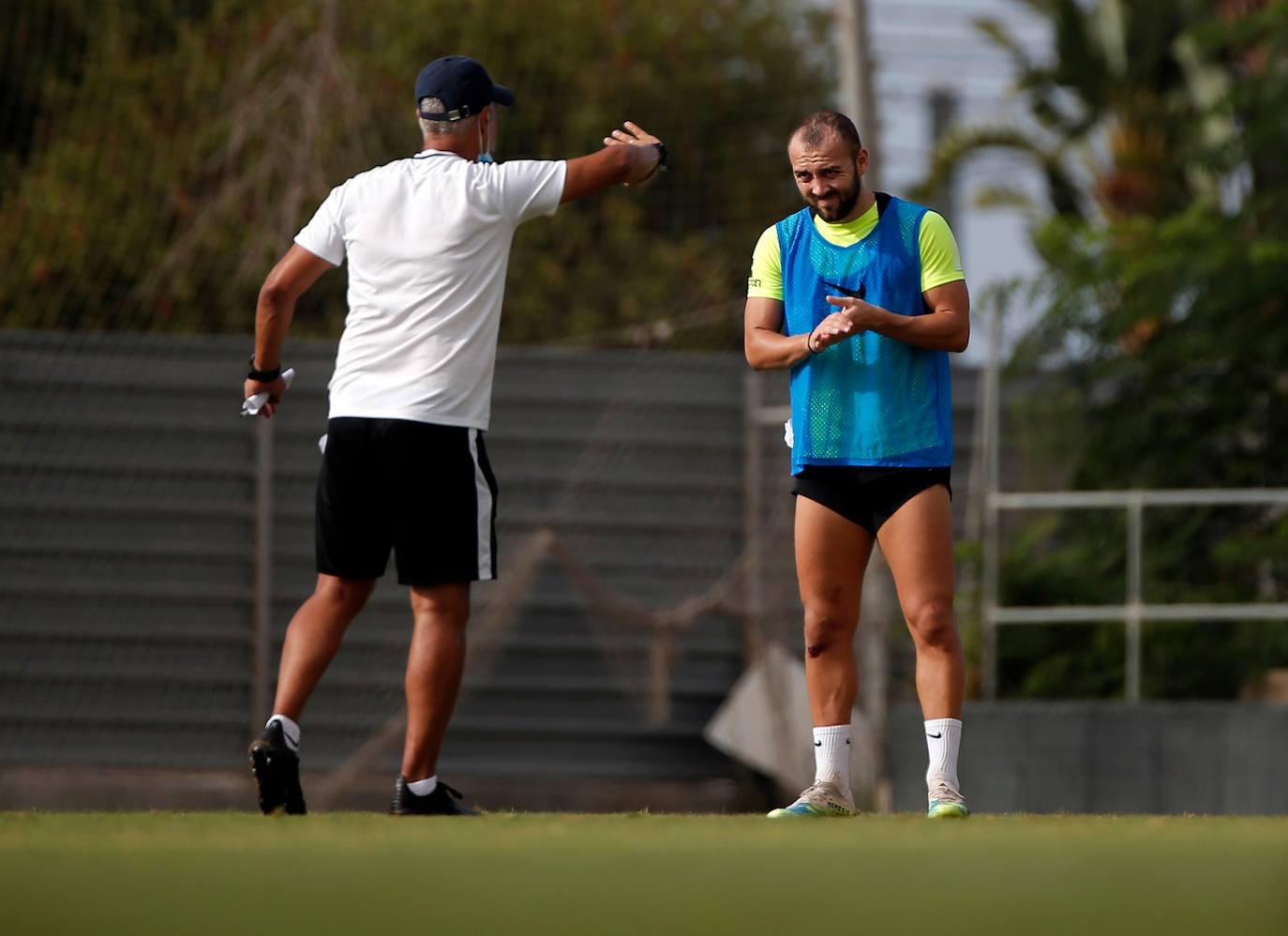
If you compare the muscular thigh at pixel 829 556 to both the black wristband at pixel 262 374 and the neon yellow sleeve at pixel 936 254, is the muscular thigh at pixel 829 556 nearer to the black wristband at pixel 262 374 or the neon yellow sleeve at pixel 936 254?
the neon yellow sleeve at pixel 936 254

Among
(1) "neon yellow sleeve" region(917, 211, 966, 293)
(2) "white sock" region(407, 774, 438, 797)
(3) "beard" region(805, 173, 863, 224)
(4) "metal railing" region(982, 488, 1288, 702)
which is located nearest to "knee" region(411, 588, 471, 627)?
(2) "white sock" region(407, 774, 438, 797)

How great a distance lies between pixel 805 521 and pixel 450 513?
0.96 meters

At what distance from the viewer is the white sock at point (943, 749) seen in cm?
562

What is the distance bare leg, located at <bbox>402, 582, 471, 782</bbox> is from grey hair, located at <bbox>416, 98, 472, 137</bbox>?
4.09 feet

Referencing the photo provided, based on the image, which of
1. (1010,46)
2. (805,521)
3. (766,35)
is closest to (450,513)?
(805,521)

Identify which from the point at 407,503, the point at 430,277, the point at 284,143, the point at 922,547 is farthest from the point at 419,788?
the point at 284,143

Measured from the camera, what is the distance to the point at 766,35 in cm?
2047

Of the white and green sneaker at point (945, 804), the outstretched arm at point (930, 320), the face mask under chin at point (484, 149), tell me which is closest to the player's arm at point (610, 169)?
the face mask under chin at point (484, 149)

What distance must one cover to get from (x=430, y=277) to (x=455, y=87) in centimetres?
53

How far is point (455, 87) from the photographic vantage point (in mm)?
5926

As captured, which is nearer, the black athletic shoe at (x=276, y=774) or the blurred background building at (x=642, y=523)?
the black athletic shoe at (x=276, y=774)

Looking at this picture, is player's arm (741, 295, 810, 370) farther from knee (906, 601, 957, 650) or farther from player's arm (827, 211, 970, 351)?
knee (906, 601, 957, 650)

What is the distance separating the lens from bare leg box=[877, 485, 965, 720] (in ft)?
18.7

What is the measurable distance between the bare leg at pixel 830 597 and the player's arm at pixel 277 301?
151 cm
